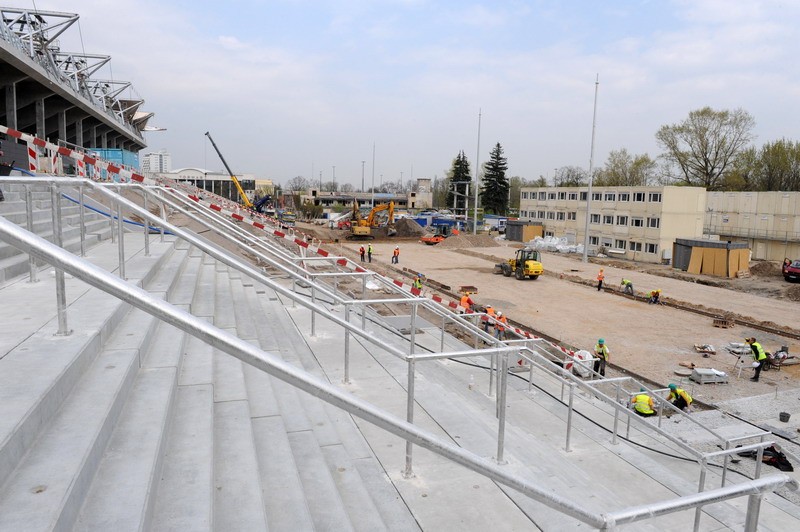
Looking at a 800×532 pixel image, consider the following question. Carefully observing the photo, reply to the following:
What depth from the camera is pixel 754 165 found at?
60750 millimetres

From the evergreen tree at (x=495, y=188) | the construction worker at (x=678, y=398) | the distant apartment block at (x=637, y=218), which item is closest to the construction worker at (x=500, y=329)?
the construction worker at (x=678, y=398)

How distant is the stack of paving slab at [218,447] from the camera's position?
2389mm

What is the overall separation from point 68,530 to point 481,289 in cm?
2545

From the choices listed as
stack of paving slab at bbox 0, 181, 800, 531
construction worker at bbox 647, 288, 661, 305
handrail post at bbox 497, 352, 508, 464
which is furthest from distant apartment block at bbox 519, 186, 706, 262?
handrail post at bbox 497, 352, 508, 464

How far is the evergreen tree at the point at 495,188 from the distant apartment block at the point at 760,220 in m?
32.5

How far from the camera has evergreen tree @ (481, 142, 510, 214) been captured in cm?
7825

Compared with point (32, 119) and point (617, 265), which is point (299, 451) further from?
point (617, 265)

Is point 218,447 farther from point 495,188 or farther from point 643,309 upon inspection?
point 495,188

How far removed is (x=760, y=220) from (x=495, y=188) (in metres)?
39.1

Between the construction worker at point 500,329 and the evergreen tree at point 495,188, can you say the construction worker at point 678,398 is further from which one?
the evergreen tree at point 495,188

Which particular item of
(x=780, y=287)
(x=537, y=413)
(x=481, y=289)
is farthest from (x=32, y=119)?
(x=780, y=287)

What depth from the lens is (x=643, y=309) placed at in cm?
2311

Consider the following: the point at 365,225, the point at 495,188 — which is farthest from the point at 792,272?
the point at 495,188

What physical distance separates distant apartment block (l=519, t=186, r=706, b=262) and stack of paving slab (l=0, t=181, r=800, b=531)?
37542mm
